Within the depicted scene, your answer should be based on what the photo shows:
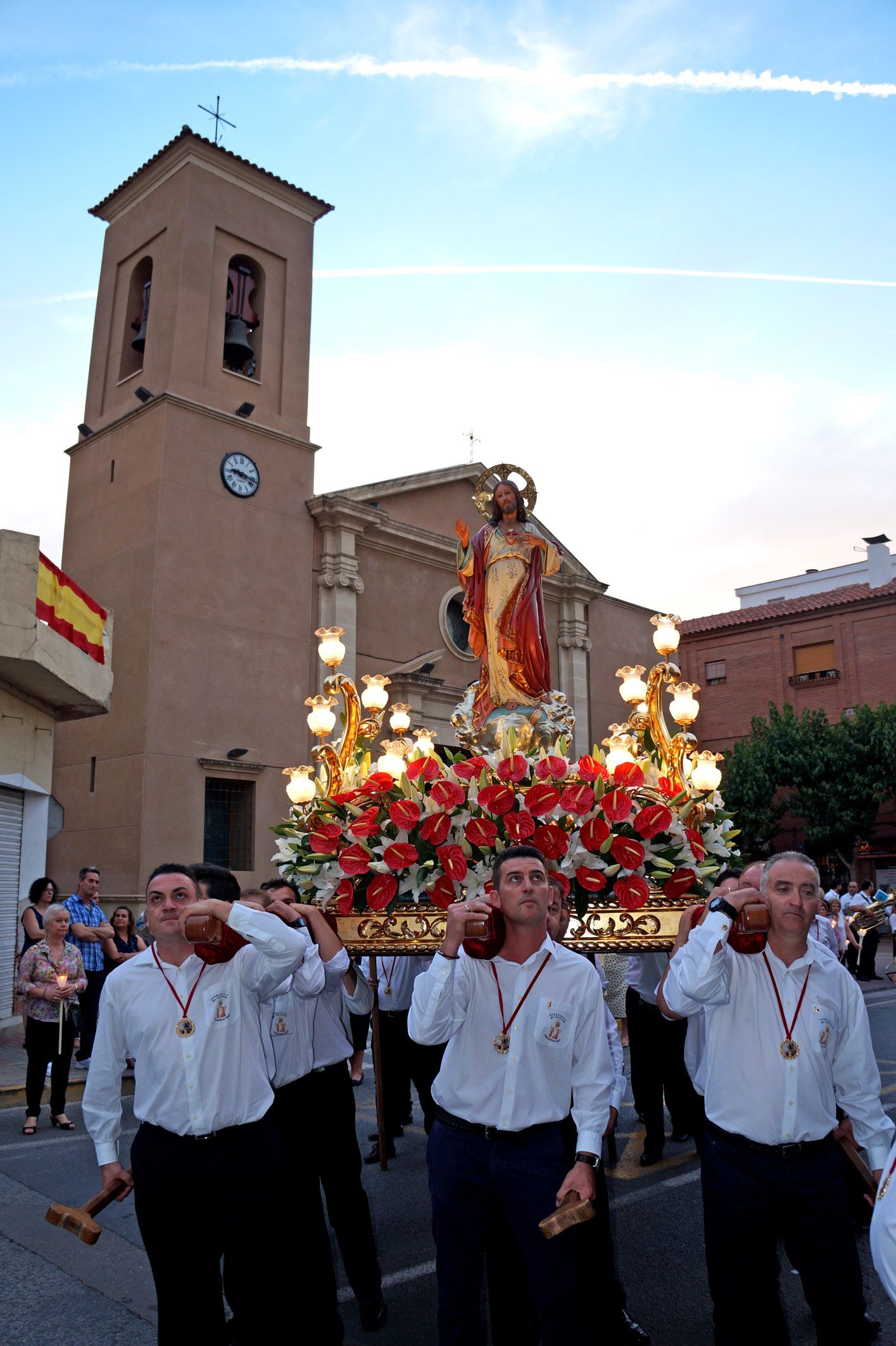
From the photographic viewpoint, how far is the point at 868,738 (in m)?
28.5

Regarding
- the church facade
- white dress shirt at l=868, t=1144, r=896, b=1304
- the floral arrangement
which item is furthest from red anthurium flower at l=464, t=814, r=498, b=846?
the church facade

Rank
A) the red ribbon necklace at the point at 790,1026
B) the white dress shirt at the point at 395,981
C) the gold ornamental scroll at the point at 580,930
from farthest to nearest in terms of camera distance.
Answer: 1. the white dress shirt at the point at 395,981
2. the gold ornamental scroll at the point at 580,930
3. the red ribbon necklace at the point at 790,1026

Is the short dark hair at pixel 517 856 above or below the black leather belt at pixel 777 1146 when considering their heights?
above

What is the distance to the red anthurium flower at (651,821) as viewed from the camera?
15.3ft

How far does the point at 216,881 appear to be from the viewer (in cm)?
411

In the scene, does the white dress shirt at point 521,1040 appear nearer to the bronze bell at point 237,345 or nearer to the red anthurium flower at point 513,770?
the red anthurium flower at point 513,770

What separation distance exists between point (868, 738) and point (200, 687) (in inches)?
735

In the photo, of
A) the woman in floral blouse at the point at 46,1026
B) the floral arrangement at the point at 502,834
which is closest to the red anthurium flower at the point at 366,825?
the floral arrangement at the point at 502,834

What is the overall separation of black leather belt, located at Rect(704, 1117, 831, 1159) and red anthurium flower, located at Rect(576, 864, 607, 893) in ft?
4.07

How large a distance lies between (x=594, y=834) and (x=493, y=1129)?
1.49 m

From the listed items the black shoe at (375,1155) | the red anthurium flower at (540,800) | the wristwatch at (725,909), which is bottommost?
the black shoe at (375,1155)

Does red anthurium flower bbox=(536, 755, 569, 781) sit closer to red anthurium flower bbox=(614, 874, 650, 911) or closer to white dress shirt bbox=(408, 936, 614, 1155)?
red anthurium flower bbox=(614, 874, 650, 911)

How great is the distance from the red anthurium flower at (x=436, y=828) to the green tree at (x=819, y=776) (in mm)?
24747

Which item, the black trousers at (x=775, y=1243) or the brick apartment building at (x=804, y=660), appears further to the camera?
the brick apartment building at (x=804, y=660)
